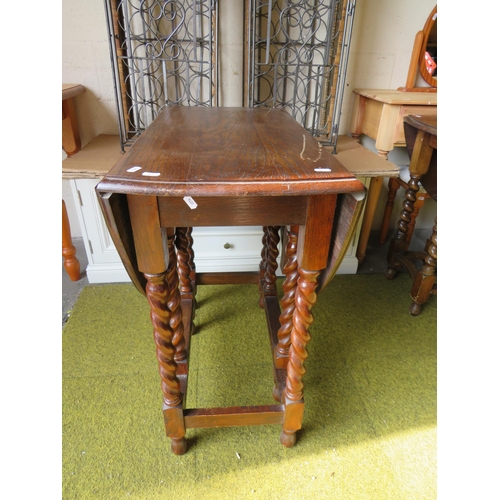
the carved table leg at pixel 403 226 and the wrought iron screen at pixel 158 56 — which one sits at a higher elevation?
the wrought iron screen at pixel 158 56

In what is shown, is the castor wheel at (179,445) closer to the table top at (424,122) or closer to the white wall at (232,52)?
the table top at (424,122)

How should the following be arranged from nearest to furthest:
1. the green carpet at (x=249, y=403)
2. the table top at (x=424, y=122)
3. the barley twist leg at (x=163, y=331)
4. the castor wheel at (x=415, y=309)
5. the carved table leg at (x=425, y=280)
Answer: the barley twist leg at (x=163, y=331), the green carpet at (x=249, y=403), the table top at (x=424, y=122), the carved table leg at (x=425, y=280), the castor wheel at (x=415, y=309)

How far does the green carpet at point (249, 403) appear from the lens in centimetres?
104

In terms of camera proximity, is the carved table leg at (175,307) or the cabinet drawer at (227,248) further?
the cabinet drawer at (227,248)

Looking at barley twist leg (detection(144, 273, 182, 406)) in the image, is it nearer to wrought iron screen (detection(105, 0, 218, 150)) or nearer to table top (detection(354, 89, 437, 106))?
wrought iron screen (detection(105, 0, 218, 150))

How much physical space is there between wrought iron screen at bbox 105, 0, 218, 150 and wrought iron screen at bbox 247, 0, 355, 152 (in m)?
0.20

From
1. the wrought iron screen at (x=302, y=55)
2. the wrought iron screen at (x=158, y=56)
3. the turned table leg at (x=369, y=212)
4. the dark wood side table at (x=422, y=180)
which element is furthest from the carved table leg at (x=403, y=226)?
the wrought iron screen at (x=158, y=56)

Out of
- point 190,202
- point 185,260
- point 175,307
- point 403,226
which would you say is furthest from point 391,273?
point 190,202

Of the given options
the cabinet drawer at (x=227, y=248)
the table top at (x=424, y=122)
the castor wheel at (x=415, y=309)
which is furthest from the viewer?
the cabinet drawer at (x=227, y=248)

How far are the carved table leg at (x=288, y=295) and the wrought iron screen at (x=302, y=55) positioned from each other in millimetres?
816

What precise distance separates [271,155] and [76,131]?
1.39 meters

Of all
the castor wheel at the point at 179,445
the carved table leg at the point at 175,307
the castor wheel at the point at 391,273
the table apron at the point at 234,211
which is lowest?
the castor wheel at the point at 391,273

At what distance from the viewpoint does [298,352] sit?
38.7 inches

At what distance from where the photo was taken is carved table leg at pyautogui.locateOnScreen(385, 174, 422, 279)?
1751mm
